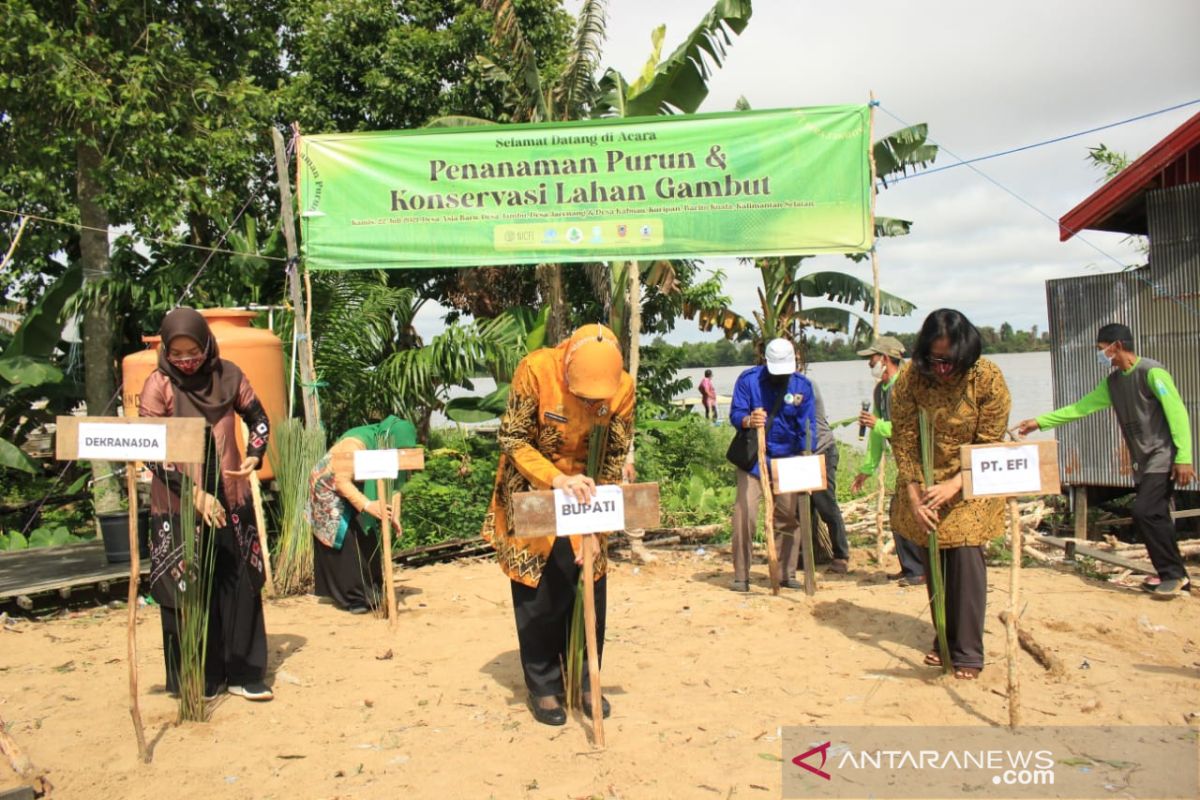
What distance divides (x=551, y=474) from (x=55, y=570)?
191 inches

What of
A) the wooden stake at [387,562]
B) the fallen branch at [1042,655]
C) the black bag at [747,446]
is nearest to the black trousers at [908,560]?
the black bag at [747,446]

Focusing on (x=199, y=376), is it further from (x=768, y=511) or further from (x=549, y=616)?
(x=768, y=511)

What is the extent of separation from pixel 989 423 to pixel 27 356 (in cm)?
978

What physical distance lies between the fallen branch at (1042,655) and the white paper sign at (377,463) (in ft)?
11.0

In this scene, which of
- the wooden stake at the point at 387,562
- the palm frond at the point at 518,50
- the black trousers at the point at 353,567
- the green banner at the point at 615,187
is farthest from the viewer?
the palm frond at the point at 518,50

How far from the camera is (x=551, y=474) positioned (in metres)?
3.39

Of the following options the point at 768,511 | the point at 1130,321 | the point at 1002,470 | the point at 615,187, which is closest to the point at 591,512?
the point at 1002,470

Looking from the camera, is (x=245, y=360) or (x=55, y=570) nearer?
(x=55, y=570)

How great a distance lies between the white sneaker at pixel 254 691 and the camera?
404 centimetres

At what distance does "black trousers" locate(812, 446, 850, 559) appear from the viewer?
6570mm

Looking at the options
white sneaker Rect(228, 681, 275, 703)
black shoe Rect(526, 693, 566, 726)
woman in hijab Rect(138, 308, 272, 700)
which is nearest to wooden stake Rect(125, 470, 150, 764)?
woman in hijab Rect(138, 308, 272, 700)

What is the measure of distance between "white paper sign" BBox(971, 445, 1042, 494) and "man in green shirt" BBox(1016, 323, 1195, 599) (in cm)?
250

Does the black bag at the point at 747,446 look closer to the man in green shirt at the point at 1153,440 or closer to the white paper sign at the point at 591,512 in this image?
the man in green shirt at the point at 1153,440

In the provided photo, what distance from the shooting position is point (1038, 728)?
140 inches
